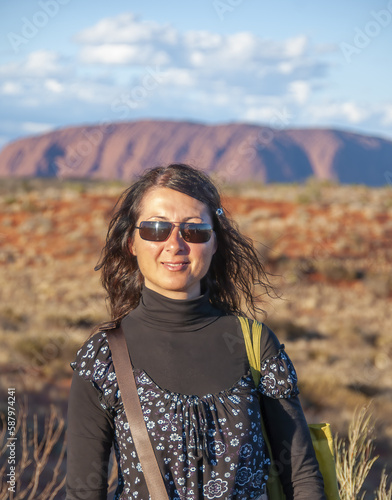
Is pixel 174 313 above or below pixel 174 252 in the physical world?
below

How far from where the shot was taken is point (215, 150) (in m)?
124

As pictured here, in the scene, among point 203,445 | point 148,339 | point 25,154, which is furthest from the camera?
point 25,154

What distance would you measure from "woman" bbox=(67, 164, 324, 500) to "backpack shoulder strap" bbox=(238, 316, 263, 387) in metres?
0.02

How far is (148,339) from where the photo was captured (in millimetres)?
1955

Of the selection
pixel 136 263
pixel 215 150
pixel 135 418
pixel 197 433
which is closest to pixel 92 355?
pixel 135 418

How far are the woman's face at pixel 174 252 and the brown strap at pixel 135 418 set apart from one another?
0.78 ft

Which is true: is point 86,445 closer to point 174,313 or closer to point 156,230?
point 174,313

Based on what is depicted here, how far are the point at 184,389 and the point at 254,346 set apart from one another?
262 millimetres

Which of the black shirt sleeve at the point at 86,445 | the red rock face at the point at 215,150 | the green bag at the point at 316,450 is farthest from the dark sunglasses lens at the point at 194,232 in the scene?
the red rock face at the point at 215,150

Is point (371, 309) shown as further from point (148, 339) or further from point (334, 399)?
point (148, 339)

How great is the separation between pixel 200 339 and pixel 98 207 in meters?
23.1

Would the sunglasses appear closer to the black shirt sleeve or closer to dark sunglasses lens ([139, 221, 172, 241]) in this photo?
dark sunglasses lens ([139, 221, 172, 241])

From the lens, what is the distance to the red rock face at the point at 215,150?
12125 cm

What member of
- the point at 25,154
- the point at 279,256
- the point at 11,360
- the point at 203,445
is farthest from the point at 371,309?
the point at 25,154
